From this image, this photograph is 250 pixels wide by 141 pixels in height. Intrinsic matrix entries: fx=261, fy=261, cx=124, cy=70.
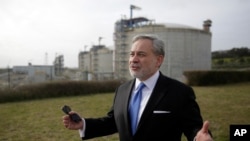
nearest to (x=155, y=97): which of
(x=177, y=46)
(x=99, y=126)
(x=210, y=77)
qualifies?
(x=99, y=126)

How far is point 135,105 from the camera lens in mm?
2438

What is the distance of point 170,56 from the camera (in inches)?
1412

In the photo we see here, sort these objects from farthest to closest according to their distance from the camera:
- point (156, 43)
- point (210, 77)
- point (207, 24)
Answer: point (207, 24), point (210, 77), point (156, 43)

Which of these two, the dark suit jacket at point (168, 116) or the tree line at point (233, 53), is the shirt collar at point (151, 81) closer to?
the dark suit jacket at point (168, 116)

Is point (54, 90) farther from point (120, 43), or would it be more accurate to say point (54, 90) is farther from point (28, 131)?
point (120, 43)

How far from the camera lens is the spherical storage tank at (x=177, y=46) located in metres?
35.7

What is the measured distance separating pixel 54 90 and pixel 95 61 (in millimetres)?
35717

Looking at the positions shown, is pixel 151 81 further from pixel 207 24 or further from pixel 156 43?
pixel 207 24

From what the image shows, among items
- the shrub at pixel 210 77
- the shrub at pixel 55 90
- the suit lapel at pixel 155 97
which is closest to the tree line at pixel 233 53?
the shrub at pixel 210 77

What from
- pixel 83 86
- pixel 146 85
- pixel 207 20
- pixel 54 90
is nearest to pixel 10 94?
pixel 54 90

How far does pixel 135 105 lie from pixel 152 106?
22 centimetres

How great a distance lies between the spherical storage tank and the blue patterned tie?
106ft

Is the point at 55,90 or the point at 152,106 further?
the point at 55,90

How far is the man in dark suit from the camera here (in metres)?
→ 2.22
